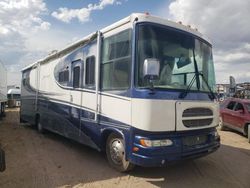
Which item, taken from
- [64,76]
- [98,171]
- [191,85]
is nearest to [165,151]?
[191,85]

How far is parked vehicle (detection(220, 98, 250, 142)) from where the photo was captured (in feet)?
40.1

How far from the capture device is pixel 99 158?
827 cm

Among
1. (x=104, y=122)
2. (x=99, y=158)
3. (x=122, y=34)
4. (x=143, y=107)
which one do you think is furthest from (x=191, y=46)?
(x=99, y=158)

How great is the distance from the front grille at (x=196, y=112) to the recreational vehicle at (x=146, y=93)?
2cm

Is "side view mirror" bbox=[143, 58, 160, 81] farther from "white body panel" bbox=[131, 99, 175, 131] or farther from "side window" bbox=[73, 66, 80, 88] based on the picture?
"side window" bbox=[73, 66, 80, 88]

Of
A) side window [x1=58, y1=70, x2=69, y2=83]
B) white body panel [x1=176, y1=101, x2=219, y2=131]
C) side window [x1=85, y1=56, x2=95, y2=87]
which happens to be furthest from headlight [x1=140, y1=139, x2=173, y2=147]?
side window [x1=58, y1=70, x2=69, y2=83]

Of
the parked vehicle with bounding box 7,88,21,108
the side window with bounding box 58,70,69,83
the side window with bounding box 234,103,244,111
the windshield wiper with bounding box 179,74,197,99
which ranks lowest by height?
the parked vehicle with bounding box 7,88,21,108

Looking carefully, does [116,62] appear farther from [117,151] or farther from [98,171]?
[98,171]

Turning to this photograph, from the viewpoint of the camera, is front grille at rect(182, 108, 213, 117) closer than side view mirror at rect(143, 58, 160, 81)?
No

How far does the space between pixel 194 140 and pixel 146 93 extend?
5.45ft

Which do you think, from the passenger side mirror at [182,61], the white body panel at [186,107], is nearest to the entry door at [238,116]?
the white body panel at [186,107]

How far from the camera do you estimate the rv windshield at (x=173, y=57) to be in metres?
5.98

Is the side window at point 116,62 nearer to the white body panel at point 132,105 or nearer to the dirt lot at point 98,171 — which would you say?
the white body panel at point 132,105

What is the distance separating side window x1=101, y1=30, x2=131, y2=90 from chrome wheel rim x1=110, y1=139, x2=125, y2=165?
123 centimetres
